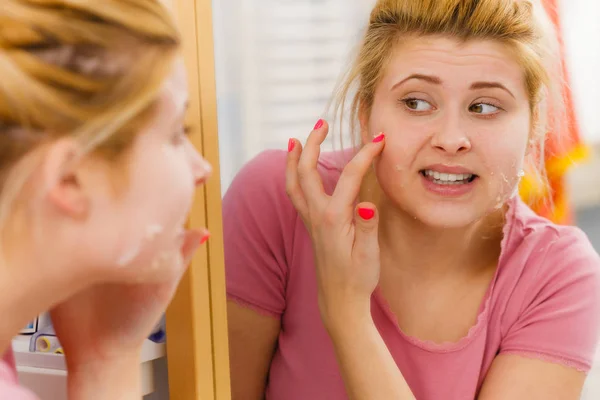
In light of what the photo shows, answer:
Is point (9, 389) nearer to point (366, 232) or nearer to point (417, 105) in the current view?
point (366, 232)

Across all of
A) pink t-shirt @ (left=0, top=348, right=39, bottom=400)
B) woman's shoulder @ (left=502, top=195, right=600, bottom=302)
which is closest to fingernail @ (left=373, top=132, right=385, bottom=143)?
woman's shoulder @ (left=502, top=195, right=600, bottom=302)

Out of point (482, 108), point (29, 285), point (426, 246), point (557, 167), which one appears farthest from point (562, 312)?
point (29, 285)

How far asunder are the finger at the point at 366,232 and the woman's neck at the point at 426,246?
15 centimetres

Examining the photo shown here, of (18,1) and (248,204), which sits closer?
(18,1)

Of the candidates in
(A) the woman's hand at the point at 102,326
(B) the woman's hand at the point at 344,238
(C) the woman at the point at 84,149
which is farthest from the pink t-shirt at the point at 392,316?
(C) the woman at the point at 84,149

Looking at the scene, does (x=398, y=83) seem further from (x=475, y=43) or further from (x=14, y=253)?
(x=14, y=253)

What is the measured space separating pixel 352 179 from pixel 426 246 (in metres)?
0.19

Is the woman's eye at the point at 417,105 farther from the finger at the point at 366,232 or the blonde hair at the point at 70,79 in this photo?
the blonde hair at the point at 70,79

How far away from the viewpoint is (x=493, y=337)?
92cm

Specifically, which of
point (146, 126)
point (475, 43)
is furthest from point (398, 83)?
point (146, 126)

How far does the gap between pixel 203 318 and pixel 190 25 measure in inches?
10.4

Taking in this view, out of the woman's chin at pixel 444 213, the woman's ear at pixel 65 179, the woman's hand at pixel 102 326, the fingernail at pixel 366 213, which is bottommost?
the woman's hand at pixel 102 326

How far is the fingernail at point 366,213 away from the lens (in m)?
0.77

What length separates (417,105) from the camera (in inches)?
32.1
